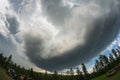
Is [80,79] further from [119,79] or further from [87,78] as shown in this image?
[119,79]

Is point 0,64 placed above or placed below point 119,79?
above

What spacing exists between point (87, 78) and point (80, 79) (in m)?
A: 8.34

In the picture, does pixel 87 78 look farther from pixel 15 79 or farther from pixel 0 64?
pixel 0 64

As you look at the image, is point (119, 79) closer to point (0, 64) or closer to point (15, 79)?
point (15, 79)

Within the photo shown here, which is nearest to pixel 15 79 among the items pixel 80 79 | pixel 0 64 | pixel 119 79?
pixel 0 64

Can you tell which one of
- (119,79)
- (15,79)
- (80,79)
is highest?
(80,79)

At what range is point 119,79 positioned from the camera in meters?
72.8

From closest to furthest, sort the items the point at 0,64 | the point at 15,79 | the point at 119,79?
the point at 119,79 < the point at 15,79 < the point at 0,64

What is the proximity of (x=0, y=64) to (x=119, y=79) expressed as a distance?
149111 mm

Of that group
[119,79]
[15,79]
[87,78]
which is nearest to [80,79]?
[87,78]

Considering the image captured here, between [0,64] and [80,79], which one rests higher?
[0,64]

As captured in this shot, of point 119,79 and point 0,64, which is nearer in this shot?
point 119,79

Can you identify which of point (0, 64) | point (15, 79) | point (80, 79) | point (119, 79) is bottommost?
point (119, 79)

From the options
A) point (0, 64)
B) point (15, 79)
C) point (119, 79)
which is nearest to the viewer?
point (119, 79)
